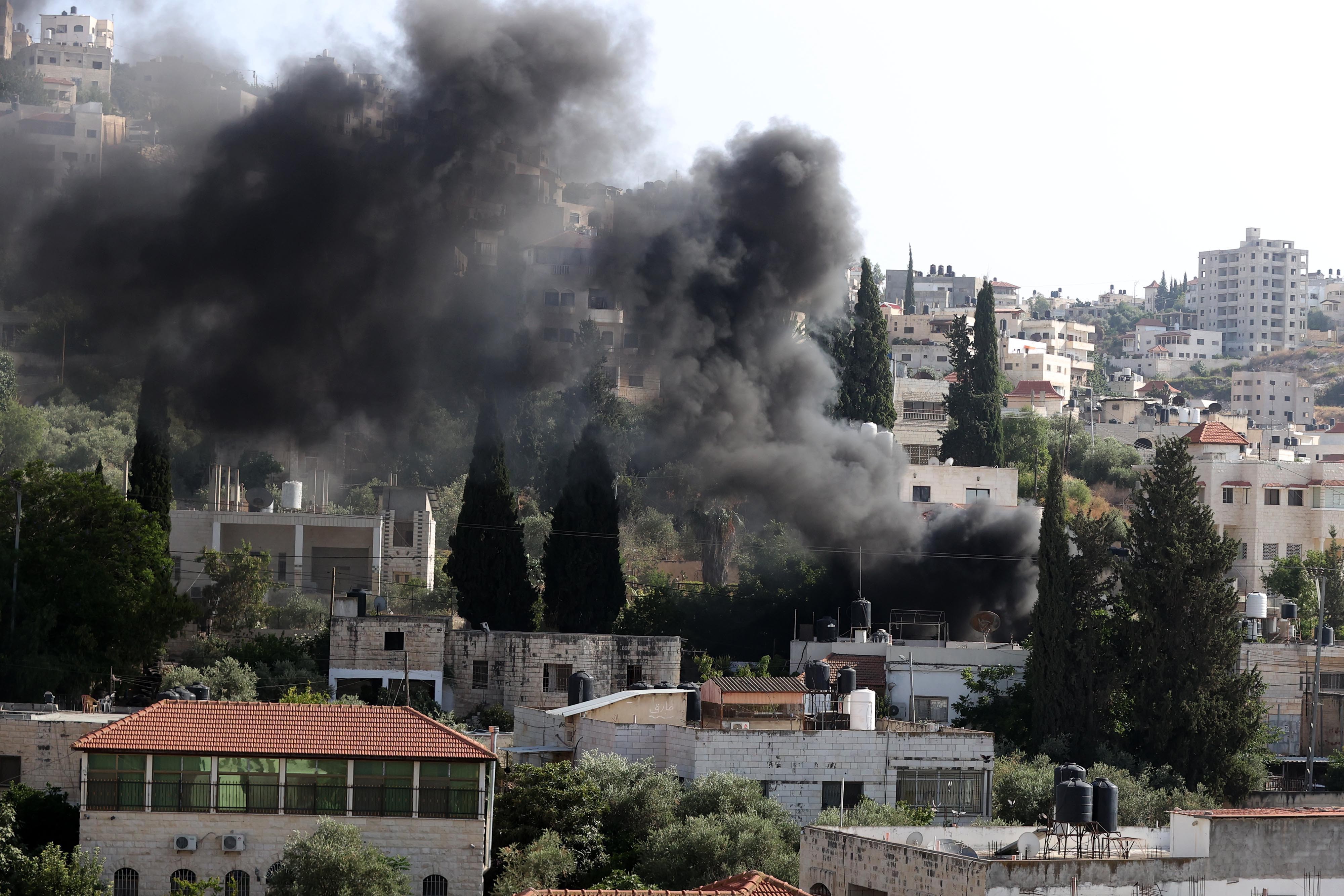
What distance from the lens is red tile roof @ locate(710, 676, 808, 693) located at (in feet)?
134

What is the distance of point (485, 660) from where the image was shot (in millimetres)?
48062

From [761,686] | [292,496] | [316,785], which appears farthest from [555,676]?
[292,496]

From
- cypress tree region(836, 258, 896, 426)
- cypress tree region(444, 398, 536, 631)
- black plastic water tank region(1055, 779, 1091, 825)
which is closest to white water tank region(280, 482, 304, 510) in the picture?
cypress tree region(444, 398, 536, 631)

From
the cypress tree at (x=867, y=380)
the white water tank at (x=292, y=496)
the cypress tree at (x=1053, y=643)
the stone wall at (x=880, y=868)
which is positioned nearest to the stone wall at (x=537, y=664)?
the cypress tree at (x=1053, y=643)

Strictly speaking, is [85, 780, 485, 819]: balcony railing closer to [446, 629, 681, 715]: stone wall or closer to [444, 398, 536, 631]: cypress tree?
[446, 629, 681, 715]: stone wall

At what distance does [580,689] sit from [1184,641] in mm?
15273

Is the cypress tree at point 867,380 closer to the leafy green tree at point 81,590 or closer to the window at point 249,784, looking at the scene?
the leafy green tree at point 81,590

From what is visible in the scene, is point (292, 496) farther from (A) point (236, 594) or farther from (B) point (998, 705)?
(B) point (998, 705)

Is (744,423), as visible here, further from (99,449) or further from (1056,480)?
(99,449)

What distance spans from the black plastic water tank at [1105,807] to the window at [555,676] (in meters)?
24.2

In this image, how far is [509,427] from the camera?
69.7 meters

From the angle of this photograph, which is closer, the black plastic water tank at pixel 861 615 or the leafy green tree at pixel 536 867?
the leafy green tree at pixel 536 867

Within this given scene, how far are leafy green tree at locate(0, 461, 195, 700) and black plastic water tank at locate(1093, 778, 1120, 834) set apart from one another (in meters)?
27.8

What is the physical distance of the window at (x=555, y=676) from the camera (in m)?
47.8
